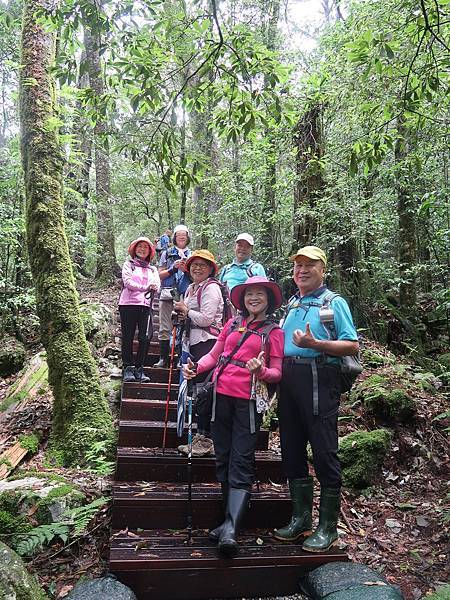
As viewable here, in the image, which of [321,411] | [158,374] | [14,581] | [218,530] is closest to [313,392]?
[321,411]

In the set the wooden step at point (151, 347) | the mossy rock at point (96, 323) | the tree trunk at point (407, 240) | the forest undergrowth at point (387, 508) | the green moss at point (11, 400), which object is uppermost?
the tree trunk at point (407, 240)

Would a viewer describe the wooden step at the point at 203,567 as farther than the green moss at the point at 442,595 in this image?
Yes

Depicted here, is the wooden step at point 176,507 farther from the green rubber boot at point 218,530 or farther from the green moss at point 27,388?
the green moss at point 27,388

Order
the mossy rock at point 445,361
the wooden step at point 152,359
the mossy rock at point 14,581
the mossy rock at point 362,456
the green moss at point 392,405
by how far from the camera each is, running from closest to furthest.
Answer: the mossy rock at point 14,581 → the mossy rock at point 362,456 → the green moss at point 392,405 → the wooden step at point 152,359 → the mossy rock at point 445,361

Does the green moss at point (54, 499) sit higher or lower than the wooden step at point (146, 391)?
lower

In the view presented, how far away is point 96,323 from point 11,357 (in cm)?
199

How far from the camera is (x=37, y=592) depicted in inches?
132

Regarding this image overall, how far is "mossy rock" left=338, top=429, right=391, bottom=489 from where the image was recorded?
18.8 ft

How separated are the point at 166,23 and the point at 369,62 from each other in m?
2.10

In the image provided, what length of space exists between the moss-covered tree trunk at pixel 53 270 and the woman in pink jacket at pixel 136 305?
0.57 m

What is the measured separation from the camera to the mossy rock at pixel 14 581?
3.15 metres

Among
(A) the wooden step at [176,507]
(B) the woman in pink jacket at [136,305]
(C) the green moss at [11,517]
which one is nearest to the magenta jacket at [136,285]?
(B) the woman in pink jacket at [136,305]

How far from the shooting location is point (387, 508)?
211 inches

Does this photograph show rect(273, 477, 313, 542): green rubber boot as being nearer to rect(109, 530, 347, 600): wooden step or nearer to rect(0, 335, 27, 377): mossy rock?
rect(109, 530, 347, 600): wooden step
